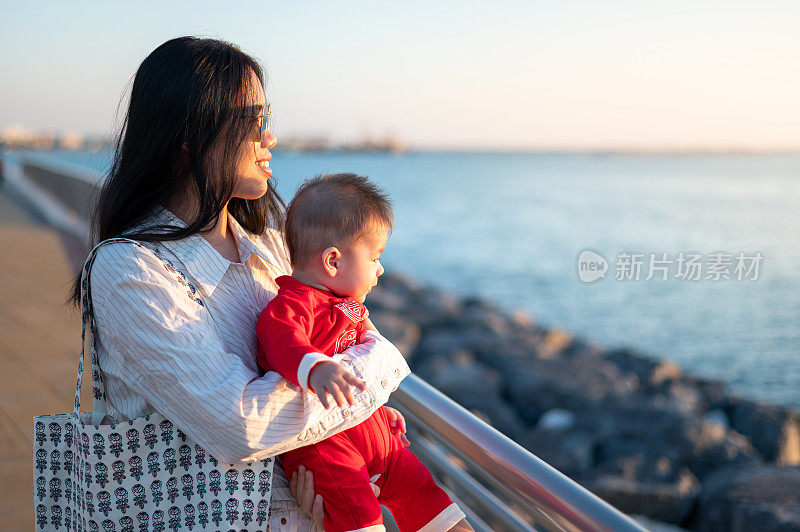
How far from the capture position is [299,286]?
145 cm

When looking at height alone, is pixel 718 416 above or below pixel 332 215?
below

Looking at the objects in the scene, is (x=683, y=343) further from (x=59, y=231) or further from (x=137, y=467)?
(x=137, y=467)

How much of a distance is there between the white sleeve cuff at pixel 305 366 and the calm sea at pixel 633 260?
0.54m

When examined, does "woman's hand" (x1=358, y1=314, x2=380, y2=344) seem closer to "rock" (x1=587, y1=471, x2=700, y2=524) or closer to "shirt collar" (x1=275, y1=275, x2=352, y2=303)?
"shirt collar" (x1=275, y1=275, x2=352, y2=303)

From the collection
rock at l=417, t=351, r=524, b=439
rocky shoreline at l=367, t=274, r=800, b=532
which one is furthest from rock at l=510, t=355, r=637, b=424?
rock at l=417, t=351, r=524, b=439

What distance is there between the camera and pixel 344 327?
147 cm

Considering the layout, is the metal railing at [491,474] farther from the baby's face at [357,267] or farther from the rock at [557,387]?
the rock at [557,387]

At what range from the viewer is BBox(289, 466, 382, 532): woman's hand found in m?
1.36

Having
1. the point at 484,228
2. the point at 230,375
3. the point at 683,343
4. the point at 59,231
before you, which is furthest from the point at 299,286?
the point at 484,228

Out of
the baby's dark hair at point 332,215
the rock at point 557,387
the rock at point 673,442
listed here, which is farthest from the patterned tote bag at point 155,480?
the rock at point 557,387

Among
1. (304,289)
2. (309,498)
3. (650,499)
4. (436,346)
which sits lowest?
(436,346)

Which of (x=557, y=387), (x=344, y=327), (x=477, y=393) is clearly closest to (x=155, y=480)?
(x=344, y=327)

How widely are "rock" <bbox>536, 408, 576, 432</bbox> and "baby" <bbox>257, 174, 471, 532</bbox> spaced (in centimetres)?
584

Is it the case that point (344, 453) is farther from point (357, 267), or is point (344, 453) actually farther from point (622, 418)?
point (622, 418)
